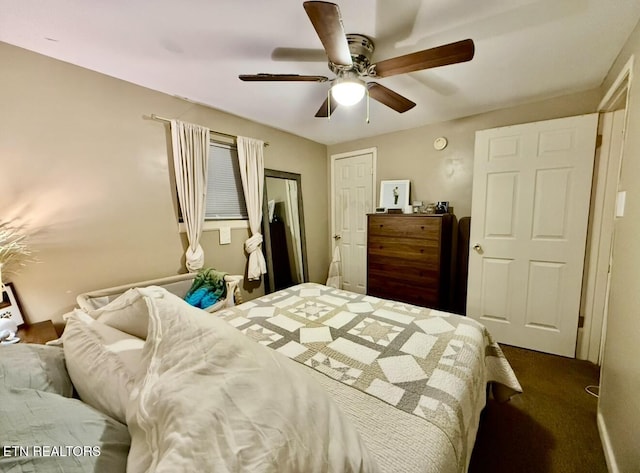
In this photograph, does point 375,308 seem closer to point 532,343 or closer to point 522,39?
point 532,343

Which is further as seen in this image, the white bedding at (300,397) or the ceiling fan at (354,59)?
the ceiling fan at (354,59)

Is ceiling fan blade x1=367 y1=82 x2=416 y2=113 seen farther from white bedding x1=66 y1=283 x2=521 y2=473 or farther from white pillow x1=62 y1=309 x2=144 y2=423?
white pillow x1=62 y1=309 x2=144 y2=423

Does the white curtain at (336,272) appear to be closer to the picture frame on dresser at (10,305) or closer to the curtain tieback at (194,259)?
the curtain tieback at (194,259)

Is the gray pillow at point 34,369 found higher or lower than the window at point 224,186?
lower

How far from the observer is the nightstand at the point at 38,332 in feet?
4.68

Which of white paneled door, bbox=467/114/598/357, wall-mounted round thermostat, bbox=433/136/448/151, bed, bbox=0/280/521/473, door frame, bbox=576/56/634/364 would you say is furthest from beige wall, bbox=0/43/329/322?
door frame, bbox=576/56/634/364

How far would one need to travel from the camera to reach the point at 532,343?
237 cm

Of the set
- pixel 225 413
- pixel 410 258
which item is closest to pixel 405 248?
pixel 410 258

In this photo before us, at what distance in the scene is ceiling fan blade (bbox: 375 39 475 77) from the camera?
1200 millimetres

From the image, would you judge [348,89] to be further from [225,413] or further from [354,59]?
[225,413]

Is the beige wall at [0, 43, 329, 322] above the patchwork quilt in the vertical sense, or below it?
above

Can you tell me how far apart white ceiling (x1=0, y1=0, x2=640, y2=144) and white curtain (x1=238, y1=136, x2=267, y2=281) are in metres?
0.62

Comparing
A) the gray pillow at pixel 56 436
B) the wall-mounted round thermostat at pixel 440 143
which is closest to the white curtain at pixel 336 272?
the wall-mounted round thermostat at pixel 440 143

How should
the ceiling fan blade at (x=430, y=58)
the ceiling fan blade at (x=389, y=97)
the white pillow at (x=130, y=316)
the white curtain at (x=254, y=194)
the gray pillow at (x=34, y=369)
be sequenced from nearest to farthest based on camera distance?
the gray pillow at (x=34, y=369) < the white pillow at (x=130, y=316) < the ceiling fan blade at (x=430, y=58) < the ceiling fan blade at (x=389, y=97) < the white curtain at (x=254, y=194)
